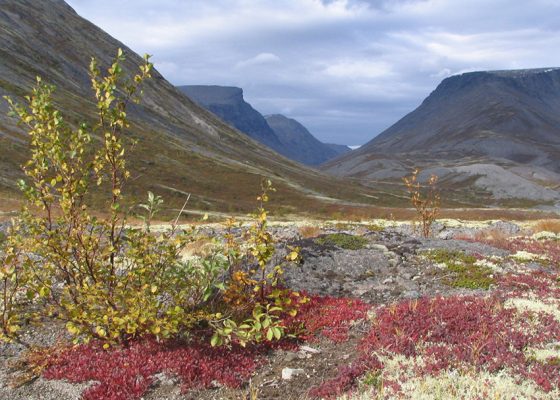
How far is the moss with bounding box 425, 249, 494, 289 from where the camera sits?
1608cm

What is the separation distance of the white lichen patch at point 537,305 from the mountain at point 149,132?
5210 centimetres

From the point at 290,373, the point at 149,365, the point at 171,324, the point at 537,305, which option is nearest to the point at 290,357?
the point at 290,373

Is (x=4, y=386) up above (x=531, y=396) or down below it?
below

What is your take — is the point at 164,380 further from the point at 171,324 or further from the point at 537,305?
the point at 537,305

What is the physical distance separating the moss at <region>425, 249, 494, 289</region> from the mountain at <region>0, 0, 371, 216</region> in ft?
157

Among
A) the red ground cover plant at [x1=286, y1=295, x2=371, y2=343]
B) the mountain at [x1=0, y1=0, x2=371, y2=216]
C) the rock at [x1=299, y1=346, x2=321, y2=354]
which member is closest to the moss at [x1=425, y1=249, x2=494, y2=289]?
the red ground cover plant at [x1=286, y1=295, x2=371, y2=343]

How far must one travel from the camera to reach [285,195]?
101 metres

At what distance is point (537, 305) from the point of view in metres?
12.4

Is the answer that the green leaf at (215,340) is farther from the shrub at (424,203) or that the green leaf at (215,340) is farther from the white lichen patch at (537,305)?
the shrub at (424,203)

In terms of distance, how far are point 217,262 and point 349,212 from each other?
67.3 metres

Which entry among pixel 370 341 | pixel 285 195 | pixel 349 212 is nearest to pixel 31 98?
pixel 370 341

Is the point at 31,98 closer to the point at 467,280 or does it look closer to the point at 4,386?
the point at 4,386

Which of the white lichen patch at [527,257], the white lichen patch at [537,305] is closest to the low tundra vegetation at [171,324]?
the white lichen patch at [537,305]

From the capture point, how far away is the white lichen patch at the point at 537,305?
12.0 m
